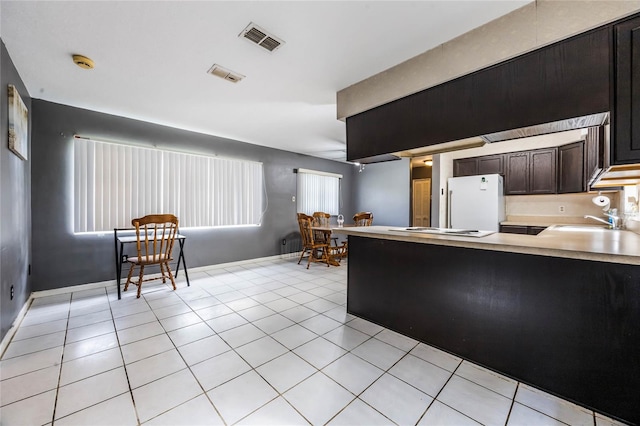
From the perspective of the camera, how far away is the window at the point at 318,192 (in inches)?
234

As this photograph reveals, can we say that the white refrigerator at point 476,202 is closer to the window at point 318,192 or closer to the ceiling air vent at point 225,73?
the window at point 318,192

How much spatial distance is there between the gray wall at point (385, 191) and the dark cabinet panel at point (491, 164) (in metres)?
1.67

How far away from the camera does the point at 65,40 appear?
6.32ft

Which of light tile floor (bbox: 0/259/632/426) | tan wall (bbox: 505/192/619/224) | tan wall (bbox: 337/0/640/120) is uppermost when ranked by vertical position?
tan wall (bbox: 337/0/640/120)

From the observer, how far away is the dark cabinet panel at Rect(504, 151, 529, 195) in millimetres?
4168

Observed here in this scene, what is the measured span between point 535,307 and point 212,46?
117 inches

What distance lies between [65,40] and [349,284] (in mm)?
3178

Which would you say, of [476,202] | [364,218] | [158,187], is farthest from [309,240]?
[476,202]

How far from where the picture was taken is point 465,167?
4738 millimetres

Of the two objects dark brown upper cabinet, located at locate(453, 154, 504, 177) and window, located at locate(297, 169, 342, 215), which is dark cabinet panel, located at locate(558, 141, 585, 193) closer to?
dark brown upper cabinet, located at locate(453, 154, 504, 177)

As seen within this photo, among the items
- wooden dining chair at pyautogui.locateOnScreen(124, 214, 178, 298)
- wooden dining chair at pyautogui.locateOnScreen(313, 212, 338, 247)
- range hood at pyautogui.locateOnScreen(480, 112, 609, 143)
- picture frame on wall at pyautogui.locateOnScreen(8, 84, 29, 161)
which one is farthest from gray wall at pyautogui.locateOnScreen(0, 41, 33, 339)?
wooden dining chair at pyautogui.locateOnScreen(313, 212, 338, 247)

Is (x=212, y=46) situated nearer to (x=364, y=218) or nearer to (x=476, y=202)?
(x=364, y=218)

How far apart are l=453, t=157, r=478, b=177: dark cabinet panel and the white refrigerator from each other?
31 cm

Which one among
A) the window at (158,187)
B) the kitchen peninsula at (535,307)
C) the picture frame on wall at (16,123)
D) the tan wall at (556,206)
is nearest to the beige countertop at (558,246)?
the kitchen peninsula at (535,307)
